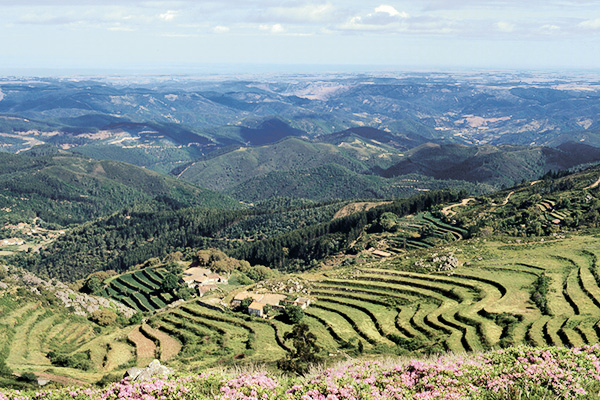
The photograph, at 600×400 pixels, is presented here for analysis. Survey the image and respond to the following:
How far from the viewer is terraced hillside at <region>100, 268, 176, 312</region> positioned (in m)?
121

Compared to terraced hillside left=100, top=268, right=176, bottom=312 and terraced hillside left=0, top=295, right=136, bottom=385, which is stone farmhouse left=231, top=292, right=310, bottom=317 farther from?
terraced hillside left=100, top=268, right=176, bottom=312

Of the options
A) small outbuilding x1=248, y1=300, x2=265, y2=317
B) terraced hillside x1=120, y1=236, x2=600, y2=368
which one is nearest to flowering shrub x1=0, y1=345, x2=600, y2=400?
terraced hillside x1=120, y1=236, x2=600, y2=368

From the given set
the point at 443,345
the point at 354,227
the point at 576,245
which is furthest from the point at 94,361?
the point at 354,227

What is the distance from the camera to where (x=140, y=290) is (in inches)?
5217

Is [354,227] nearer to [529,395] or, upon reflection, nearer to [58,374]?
[58,374]

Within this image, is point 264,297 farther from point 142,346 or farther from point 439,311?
point 439,311

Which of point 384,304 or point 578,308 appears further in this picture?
point 384,304

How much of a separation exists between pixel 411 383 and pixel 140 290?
113m

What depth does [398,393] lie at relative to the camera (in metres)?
30.8

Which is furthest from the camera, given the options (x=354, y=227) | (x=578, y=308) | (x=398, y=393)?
(x=354, y=227)

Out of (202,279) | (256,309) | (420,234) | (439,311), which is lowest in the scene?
(202,279)

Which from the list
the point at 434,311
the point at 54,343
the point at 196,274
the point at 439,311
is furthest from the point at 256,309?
the point at 196,274

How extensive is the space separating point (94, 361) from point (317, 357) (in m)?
33.7

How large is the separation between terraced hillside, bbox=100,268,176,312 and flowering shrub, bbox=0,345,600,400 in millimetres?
88224
